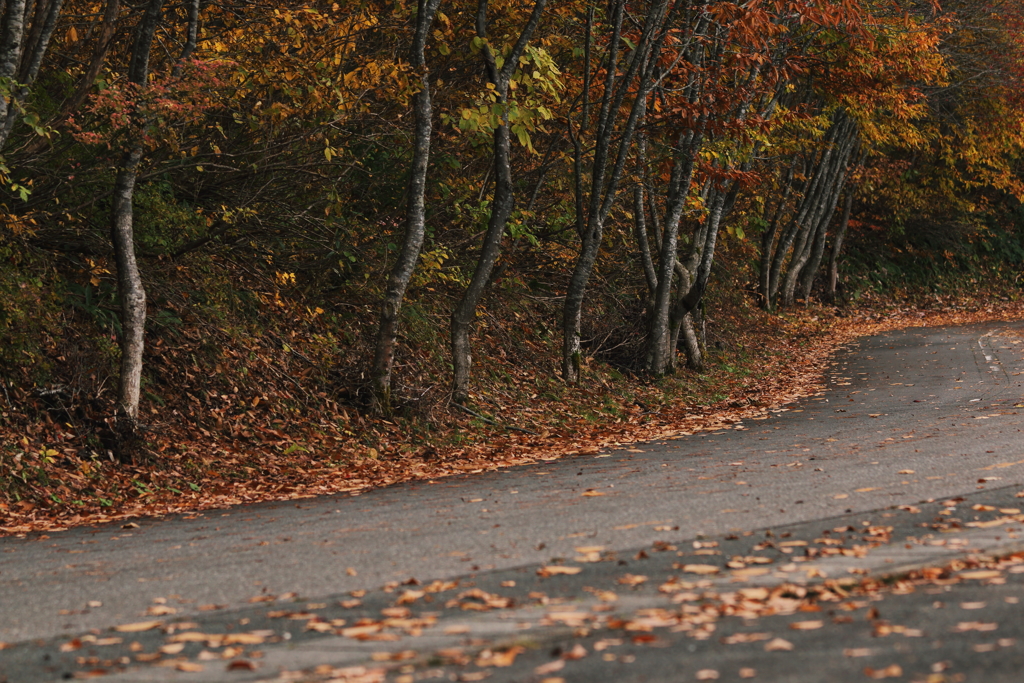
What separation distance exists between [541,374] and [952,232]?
29791 millimetres

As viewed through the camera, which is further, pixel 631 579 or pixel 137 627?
pixel 631 579

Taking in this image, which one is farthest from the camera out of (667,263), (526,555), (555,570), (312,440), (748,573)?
(667,263)

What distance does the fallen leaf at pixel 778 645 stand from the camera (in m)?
4.78

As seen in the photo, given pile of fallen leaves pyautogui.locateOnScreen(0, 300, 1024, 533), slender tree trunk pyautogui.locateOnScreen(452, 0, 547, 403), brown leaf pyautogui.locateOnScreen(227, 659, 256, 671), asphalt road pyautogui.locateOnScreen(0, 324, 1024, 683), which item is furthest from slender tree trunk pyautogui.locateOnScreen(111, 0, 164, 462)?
brown leaf pyautogui.locateOnScreen(227, 659, 256, 671)

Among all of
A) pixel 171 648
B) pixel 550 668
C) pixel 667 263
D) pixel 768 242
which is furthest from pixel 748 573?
pixel 768 242

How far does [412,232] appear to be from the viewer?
43.1 feet

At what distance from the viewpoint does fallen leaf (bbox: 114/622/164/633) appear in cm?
563

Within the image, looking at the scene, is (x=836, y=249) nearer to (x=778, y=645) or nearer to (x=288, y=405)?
(x=288, y=405)

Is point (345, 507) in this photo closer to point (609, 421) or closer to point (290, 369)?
point (290, 369)

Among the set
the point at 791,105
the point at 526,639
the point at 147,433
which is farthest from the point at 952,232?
the point at 526,639

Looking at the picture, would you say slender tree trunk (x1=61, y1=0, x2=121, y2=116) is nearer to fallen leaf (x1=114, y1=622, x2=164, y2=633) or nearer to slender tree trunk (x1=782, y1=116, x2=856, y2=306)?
fallen leaf (x1=114, y1=622, x2=164, y2=633)

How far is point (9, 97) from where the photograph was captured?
29.0 feet

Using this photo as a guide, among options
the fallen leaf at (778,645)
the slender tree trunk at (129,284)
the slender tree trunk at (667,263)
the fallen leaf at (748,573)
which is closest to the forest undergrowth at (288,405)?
the slender tree trunk at (129,284)

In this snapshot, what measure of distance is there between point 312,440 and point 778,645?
8404 millimetres
